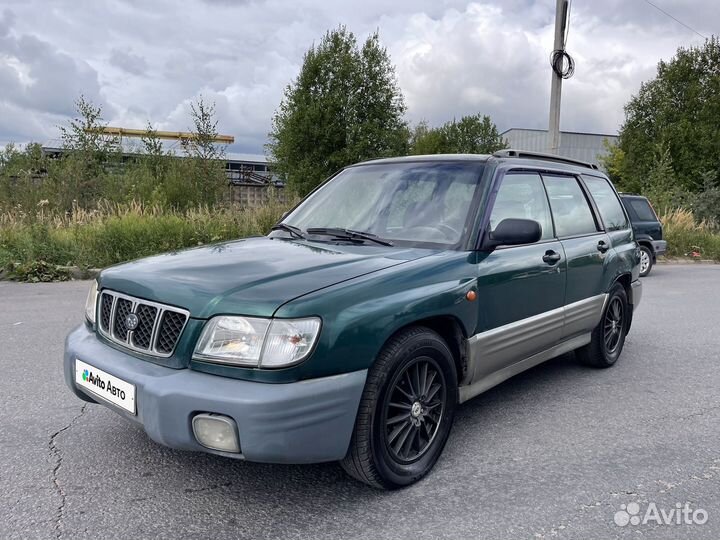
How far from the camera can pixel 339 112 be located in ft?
88.3

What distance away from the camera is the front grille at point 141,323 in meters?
2.47

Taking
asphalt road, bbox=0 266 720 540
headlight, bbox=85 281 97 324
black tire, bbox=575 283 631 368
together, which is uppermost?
headlight, bbox=85 281 97 324

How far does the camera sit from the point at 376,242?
3.30 metres

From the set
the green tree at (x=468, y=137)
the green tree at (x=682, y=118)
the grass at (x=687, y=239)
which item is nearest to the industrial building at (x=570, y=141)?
the green tree at (x=468, y=137)

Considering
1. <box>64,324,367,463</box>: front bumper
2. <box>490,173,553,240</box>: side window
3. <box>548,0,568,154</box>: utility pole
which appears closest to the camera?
<box>64,324,367,463</box>: front bumper

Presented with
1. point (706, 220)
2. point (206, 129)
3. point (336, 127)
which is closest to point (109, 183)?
point (206, 129)

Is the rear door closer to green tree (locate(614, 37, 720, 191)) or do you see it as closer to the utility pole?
the utility pole

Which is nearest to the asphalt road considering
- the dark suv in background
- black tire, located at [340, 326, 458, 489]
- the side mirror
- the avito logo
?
black tire, located at [340, 326, 458, 489]

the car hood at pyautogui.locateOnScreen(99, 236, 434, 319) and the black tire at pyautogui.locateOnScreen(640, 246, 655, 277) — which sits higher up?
the car hood at pyautogui.locateOnScreen(99, 236, 434, 319)

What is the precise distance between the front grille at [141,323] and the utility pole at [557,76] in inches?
503

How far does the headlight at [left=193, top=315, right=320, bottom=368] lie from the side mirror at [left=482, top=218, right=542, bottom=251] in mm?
1342

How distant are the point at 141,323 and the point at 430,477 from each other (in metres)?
1.59

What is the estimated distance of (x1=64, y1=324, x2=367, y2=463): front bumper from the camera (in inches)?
86.9

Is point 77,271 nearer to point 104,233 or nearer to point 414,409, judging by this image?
point 104,233
